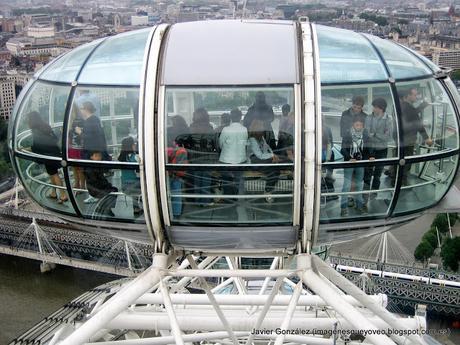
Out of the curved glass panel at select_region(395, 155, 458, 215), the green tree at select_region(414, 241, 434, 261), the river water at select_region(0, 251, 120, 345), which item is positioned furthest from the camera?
the green tree at select_region(414, 241, 434, 261)

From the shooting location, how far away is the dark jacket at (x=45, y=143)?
11.2 ft

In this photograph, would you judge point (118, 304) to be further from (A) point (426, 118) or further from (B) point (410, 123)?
(A) point (426, 118)

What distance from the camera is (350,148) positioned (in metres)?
3.23

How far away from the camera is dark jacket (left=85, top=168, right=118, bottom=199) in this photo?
3354 millimetres

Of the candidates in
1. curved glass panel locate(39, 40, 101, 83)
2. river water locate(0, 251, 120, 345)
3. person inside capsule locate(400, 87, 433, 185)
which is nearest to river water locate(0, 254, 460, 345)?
river water locate(0, 251, 120, 345)

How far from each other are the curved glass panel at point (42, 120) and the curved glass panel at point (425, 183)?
6.03 feet

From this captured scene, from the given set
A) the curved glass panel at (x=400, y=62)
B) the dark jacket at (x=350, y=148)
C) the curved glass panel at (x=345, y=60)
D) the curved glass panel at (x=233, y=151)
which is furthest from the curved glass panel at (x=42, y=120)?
the curved glass panel at (x=400, y=62)

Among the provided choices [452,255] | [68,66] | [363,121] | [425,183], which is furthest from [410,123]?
[452,255]

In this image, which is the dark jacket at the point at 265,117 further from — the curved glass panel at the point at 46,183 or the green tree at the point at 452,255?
A: the green tree at the point at 452,255

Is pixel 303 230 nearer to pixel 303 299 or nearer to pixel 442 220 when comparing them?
pixel 303 299

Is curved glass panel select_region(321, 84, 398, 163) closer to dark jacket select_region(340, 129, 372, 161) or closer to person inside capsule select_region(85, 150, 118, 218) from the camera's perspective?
dark jacket select_region(340, 129, 372, 161)

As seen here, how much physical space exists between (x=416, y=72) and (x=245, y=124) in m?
0.99

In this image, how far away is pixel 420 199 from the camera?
138 inches

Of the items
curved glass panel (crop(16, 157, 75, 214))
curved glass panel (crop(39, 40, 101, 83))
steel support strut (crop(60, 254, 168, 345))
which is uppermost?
curved glass panel (crop(39, 40, 101, 83))
